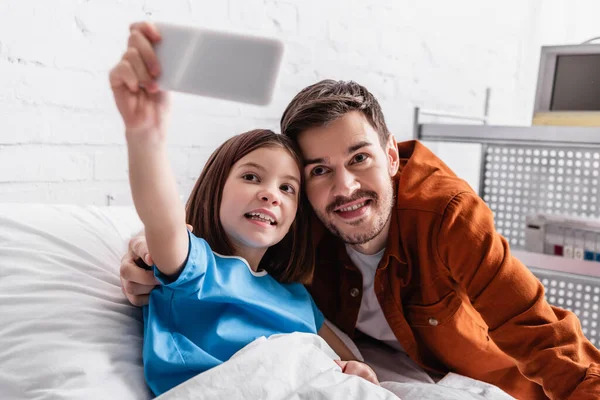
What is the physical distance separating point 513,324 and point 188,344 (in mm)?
522

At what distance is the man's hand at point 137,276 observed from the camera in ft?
Result: 2.66

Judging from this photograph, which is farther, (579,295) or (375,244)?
(579,295)

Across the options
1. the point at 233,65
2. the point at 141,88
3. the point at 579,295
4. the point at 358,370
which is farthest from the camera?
the point at 579,295

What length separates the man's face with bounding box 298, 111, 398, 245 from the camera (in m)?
1.03

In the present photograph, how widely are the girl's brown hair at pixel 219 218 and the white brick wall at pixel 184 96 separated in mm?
272

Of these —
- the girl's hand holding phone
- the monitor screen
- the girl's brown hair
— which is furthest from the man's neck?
the monitor screen

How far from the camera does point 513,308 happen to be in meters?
0.97

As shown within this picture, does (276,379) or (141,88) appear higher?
(141,88)

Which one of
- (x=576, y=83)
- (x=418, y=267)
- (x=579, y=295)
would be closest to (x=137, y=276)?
(x=418, y=267)

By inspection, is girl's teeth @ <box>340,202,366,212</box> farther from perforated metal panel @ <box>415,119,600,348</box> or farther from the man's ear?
perforated metal panel @ <box>415,119,600,348</box>

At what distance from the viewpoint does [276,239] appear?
0.97 metres

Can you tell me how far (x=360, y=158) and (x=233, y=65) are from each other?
60cm

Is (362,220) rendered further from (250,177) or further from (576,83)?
(576,83)

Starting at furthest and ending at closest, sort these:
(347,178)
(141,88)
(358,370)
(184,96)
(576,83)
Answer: (576,83) < (184,96) < (347,178) < (358,370) < (141,88)
